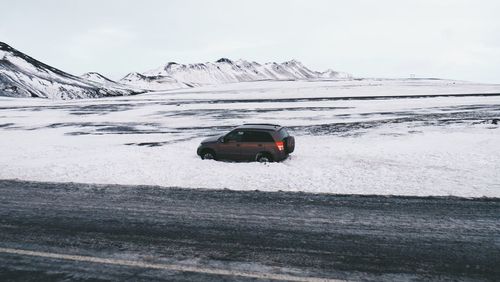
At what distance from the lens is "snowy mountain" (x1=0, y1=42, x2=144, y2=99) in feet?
355

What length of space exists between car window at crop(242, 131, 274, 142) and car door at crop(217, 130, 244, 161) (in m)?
0.23

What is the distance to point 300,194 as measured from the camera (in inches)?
441

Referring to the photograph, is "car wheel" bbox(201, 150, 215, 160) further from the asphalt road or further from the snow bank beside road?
the asphalt road

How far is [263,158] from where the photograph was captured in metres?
16.5

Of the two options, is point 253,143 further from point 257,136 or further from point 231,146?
point 231,146

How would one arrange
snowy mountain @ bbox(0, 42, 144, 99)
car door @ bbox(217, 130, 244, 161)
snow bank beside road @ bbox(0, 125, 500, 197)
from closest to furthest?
snow bank beside road @ bbox(0, 125, 500, 197), car door @ bbox(217, 130, 244, 161), snowy mountain @ bbox(0, 42, 144, 99)

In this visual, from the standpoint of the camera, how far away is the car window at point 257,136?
53.6ft

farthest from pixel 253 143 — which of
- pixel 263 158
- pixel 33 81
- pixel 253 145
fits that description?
pixel 33 81

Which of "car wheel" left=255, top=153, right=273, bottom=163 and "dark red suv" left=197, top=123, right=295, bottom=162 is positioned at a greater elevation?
"dark red suv" left=197, top=123, right=295, bottom=162

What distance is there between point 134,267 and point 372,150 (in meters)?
15.1

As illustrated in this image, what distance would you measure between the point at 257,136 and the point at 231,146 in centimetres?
121

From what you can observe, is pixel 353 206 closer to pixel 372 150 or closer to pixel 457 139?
pixel 372 150

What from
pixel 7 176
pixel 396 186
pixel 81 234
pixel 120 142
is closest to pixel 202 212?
pixel 81 234

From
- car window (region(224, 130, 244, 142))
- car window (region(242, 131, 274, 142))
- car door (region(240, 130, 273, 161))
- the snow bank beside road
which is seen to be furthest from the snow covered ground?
A: car window (region(224, 130, 244, 142))
